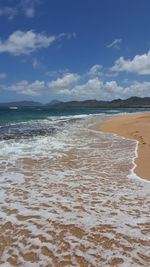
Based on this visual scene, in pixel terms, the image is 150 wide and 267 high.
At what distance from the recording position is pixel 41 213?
7.07 metres

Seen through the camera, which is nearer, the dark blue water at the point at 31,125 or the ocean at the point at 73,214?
the ocean at the point at 73,214

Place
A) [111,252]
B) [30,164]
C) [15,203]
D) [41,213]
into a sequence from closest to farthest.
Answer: [111,252] < [41,213] < [15,203] < [30,164]

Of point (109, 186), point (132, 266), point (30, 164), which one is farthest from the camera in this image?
point (30, 164)

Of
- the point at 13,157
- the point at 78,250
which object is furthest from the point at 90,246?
the point at 13,157

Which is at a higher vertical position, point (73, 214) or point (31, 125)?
point (31, 125)

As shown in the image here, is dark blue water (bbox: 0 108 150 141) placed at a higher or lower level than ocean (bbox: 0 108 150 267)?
higher

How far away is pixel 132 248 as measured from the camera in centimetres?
538

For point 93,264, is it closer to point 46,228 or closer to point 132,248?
point 132,248

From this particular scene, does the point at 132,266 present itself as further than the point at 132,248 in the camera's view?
No

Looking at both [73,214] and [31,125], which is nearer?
[73,214]

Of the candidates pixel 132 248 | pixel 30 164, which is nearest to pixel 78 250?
pixel 132 248

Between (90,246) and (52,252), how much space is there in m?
0.69

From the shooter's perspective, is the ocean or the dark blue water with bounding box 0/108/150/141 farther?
the dark blue water with bounding box 0/108/150/141

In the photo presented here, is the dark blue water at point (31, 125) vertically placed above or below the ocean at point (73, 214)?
above
